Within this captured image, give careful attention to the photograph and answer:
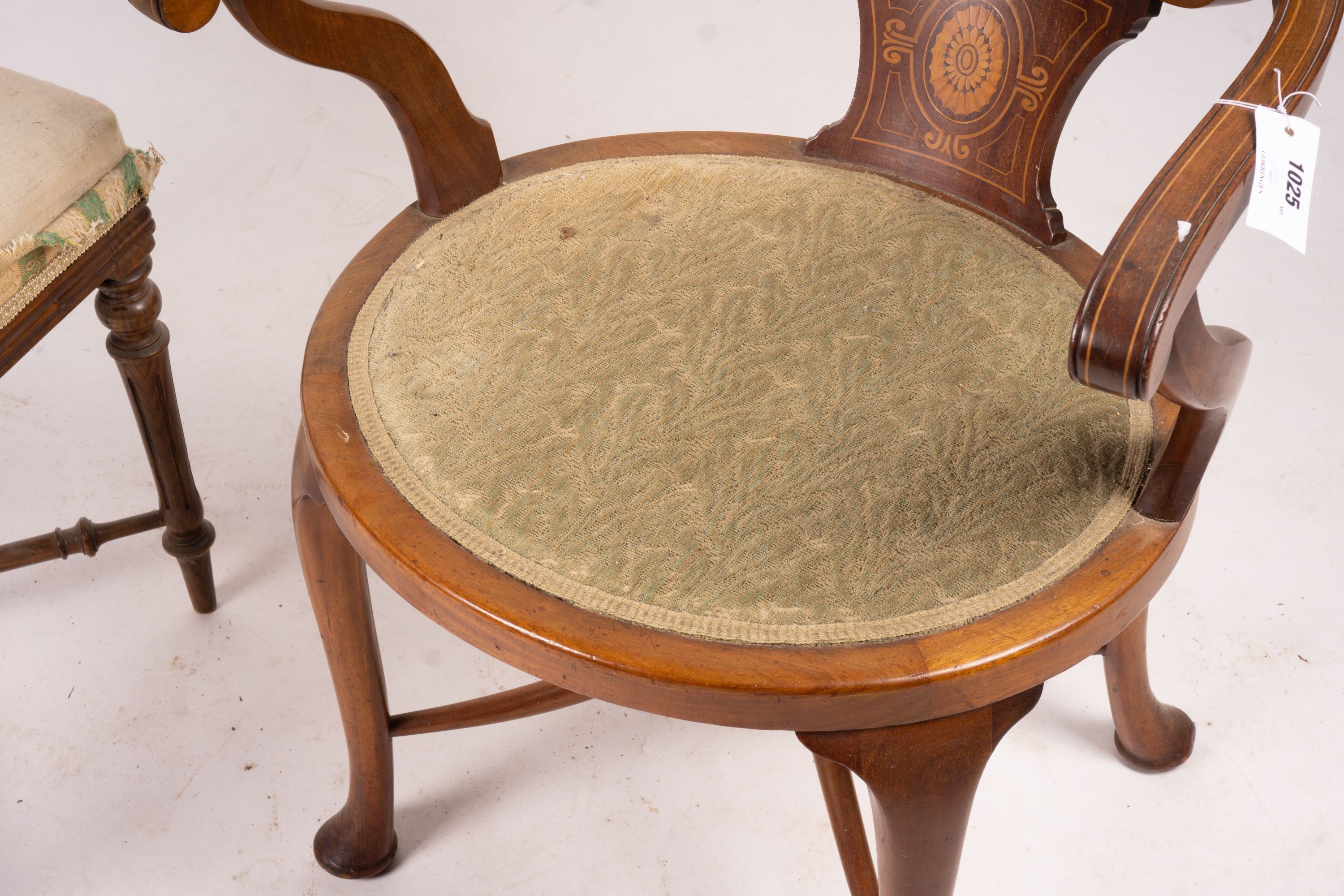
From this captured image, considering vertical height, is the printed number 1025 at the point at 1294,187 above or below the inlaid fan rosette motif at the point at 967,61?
above

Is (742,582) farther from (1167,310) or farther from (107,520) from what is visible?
(107,520)

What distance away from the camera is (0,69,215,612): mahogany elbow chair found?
109 centimetres

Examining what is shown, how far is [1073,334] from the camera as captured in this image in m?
0.74

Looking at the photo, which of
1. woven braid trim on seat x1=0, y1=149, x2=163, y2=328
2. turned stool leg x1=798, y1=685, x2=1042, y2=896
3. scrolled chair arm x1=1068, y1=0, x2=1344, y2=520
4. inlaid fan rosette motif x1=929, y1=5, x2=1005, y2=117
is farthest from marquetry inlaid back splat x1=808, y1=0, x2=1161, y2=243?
woven braid trim on seat x1=0, y1=149, x2=163, y2=328

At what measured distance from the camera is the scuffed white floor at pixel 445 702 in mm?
1340

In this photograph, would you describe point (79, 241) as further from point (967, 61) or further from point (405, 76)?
point (967, 61)

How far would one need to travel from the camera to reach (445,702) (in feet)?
4.91

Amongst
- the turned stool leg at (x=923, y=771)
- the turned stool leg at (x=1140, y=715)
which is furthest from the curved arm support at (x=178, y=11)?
the turned stool leg at (x=1140, y=715)

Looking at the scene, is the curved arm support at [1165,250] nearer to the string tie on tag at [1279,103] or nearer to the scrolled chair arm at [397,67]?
the string tie on tag at [1279,103]

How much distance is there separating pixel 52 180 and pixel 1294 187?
954 mm

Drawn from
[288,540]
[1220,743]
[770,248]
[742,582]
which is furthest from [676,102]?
[742,582]

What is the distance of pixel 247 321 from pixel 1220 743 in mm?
1390

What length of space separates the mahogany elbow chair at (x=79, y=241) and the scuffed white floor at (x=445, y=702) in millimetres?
→ 220

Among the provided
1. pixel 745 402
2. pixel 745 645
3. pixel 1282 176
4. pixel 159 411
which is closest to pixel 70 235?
pixel 159 411
